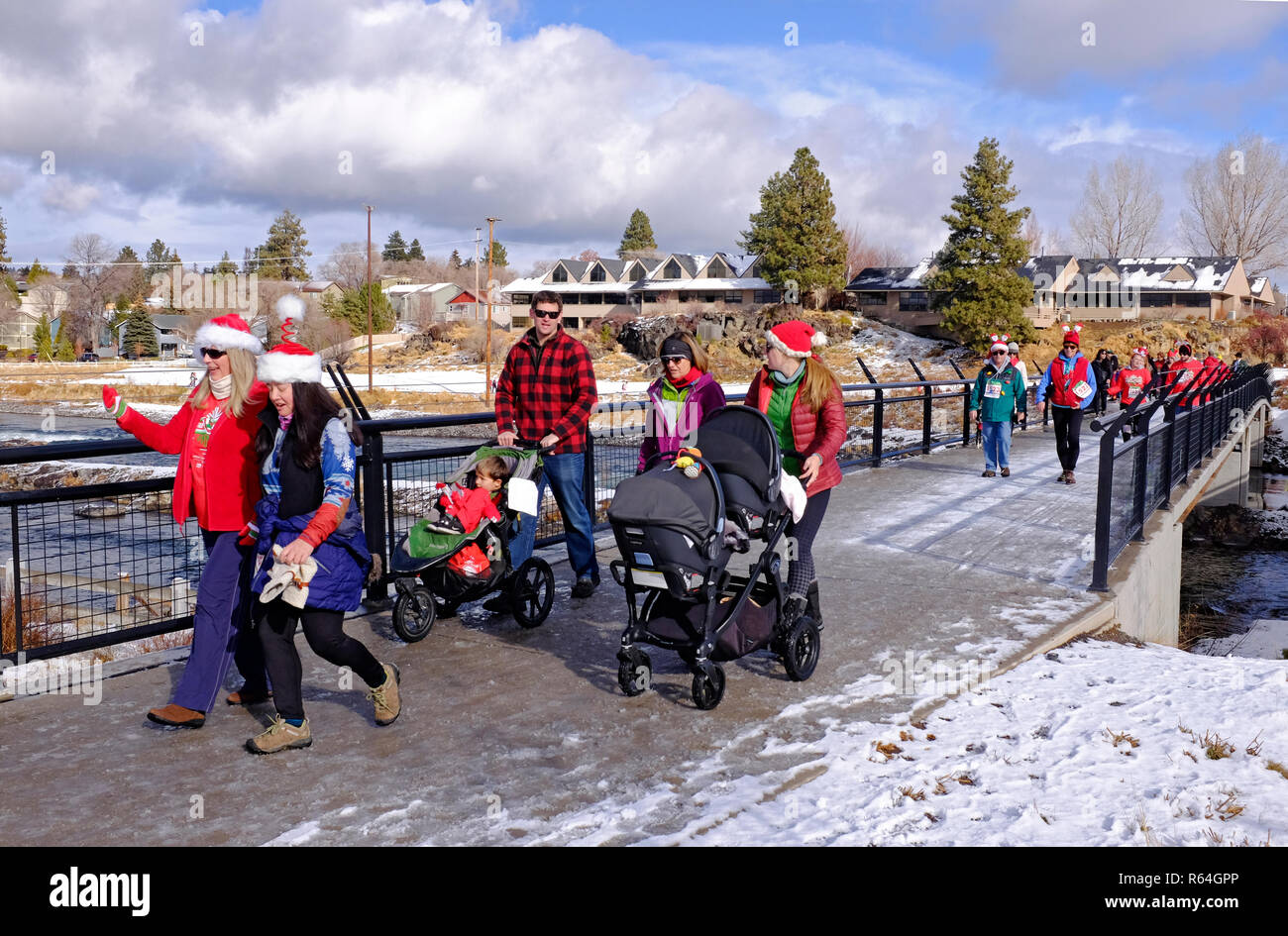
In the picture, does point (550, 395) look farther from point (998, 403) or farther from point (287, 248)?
point (287, 248)

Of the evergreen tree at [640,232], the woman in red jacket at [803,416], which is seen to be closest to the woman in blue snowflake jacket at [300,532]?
the woman in red jacket at [803,416]

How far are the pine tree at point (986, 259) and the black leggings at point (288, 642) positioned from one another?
56.4 m

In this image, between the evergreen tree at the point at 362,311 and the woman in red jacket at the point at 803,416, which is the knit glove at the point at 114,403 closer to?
the woman in red jacket at the point at 803,416

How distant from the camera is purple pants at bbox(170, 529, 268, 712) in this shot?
14.9ft

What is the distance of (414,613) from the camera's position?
6012 millimetres

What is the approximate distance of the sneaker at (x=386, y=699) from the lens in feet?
15.1

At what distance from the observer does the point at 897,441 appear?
1917 cm

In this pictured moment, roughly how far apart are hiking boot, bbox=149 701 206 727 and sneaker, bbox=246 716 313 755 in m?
0.37

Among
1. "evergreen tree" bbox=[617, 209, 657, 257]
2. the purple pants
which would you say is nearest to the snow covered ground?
the purple pants

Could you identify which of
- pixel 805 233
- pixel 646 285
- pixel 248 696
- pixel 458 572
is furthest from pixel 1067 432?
pixel 646 285

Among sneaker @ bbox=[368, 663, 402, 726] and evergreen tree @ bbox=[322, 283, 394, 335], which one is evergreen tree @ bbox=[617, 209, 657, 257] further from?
sneaker @ bbox=[368, 663, 402, 726]

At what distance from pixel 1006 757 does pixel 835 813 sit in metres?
0.94
